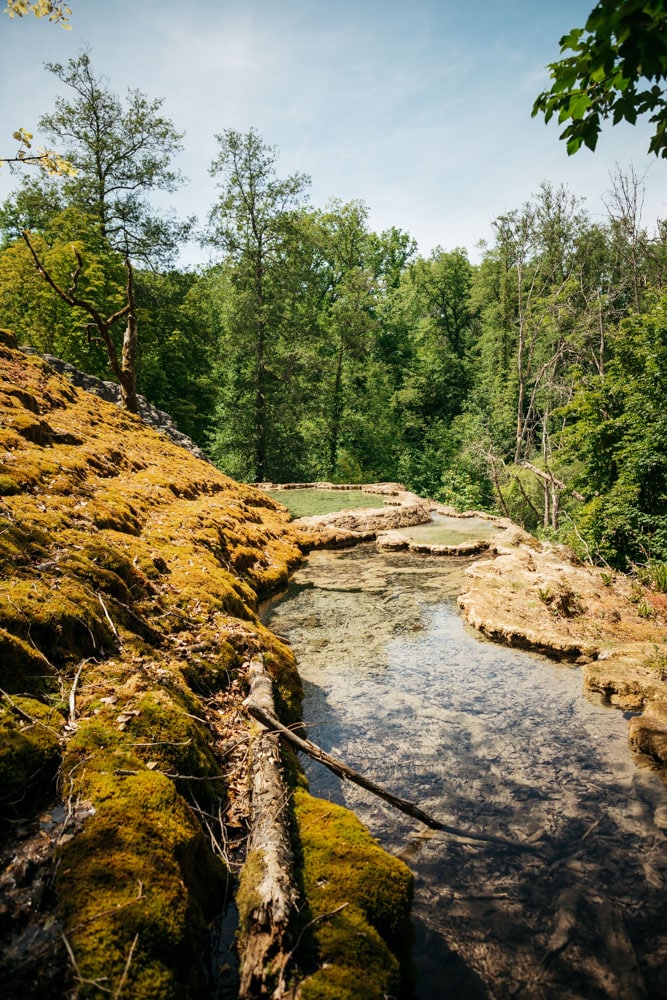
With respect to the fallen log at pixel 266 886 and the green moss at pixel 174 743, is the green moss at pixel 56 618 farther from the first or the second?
the fallen log at pixel 266 886

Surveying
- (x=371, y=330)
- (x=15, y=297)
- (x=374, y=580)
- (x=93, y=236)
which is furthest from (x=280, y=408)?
(x=374, y=580)

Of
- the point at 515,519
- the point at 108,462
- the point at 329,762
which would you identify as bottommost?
the point at 515,519

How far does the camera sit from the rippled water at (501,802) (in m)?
3.15

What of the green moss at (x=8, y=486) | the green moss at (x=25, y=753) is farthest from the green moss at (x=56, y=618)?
the green moss at (x=8, y=486)

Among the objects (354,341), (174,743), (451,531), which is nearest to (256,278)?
(354,341)

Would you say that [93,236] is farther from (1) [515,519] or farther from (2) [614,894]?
(2) [614,894]

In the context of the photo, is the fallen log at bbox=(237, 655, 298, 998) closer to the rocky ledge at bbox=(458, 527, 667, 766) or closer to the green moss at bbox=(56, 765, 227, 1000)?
the green moss at bbox=(56, 765, 227, 1000)

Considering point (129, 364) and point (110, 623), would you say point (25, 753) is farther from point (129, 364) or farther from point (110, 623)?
point (129, 364)

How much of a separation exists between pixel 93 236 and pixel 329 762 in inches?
994

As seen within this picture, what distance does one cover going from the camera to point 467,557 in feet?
Result: 44.1

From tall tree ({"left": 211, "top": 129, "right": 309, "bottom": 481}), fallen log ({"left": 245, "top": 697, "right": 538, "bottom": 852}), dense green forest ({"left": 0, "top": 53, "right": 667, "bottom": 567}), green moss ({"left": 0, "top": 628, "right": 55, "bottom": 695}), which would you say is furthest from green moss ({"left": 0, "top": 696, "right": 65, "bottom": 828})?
tall tree ({"left": 211, "top": 129, "right": 309, "bottom": 481})

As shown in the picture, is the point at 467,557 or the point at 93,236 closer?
the point at 467,557

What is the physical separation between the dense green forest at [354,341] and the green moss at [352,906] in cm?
1085

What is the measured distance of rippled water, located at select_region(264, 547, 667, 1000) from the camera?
3.15 metres
